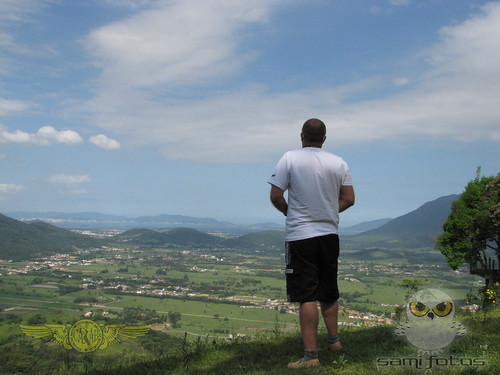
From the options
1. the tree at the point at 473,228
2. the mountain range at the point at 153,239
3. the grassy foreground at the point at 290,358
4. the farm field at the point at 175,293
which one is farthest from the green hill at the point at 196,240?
the grassy foreground at the point at 290,358

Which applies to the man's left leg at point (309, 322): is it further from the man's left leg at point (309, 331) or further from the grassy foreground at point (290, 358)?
the grassy foreground at point (290, 358)

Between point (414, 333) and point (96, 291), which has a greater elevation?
point (414, 333)

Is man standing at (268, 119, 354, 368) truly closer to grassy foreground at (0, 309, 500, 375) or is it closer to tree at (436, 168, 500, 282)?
grassy foreground at (0, 309, 500, 375)

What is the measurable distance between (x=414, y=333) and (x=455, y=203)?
18.7 m

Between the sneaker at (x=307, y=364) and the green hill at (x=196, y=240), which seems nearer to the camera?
the sneaker at (x=307, y=364)

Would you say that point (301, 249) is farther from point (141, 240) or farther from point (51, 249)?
point (141, 240)

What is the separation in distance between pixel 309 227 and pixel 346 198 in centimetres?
57

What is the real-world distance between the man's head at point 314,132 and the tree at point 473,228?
1696 cm

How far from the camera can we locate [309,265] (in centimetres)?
404

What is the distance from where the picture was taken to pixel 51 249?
91.5m

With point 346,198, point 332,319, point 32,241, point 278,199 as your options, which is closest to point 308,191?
point 278,199

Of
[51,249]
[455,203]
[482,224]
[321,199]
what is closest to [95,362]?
[321,199]

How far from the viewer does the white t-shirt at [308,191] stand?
161 inches

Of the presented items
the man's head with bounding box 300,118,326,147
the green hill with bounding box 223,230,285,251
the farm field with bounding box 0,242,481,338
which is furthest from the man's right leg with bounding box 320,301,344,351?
the green hill with bounding box 223,230,285,251
